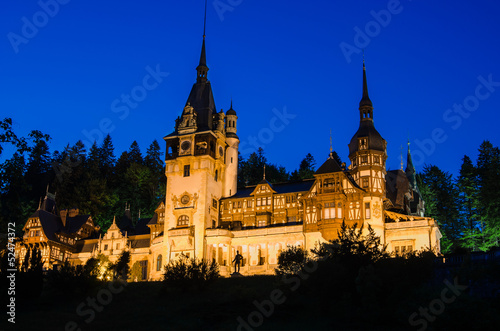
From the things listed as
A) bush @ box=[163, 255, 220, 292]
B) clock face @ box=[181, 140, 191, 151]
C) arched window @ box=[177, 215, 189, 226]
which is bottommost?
bush @ box=[163, 255, 220, 292]

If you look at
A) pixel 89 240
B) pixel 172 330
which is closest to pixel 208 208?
pixel 89 240

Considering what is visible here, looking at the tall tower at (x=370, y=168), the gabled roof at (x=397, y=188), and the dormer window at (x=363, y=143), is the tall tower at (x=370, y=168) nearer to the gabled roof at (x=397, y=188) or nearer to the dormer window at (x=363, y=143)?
the dormer window at (x=363, y=143)

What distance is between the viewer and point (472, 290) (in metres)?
35.1

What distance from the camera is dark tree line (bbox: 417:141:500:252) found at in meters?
66.2

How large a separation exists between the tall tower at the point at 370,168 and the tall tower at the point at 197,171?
17.5 m

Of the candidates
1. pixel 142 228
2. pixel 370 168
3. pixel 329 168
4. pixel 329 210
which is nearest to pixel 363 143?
pixel 370 168

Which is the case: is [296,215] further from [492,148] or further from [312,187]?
[492,148]

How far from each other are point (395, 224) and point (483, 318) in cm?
3149

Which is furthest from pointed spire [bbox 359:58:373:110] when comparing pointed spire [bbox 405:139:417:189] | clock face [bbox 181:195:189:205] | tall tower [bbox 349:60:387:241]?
clock face [bbox 181:195:189:205]

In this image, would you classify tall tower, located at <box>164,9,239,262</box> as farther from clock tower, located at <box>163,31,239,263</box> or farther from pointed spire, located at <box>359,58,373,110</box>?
pointed spire, located at <box>359,58,373,110</box>

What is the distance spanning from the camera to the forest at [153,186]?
69250 millimetres

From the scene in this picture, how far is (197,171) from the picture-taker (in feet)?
237

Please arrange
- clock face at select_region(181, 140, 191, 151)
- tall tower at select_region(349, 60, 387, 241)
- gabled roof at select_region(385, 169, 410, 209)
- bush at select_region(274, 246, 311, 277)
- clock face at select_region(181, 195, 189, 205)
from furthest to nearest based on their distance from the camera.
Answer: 1. clock face at select_region(181, 140, 191, 151)
2. clock face at select_region(181, 195, 189, 205)
3. gabled roof at select_region(385, 169, 410, 209)
4. tall tower at select_region(349, 60, 387, 241)
5. bush at select_region(274, 246, 311, 277)

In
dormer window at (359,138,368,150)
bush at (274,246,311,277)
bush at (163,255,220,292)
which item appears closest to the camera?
bush at (274,246,311,277)
